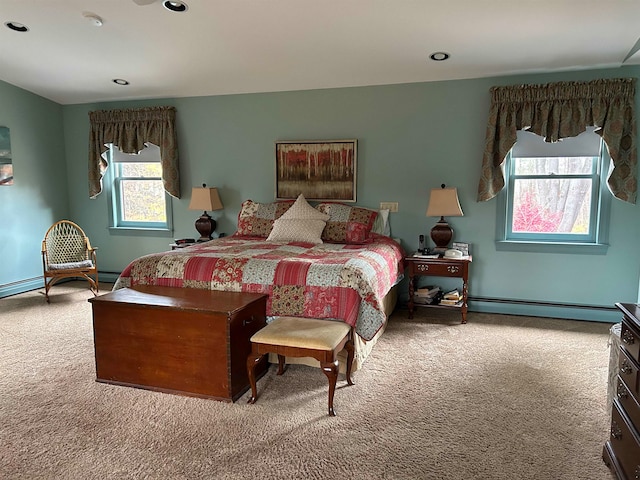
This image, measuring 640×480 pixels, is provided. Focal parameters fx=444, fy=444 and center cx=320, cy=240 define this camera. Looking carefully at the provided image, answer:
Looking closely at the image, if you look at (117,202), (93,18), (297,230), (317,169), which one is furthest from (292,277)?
(117,202)

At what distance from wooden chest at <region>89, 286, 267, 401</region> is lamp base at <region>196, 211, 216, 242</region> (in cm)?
231

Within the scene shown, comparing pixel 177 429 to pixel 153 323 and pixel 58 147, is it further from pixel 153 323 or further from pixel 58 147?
pixel 58 147

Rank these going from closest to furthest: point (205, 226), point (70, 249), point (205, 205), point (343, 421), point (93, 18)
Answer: point (343, 421)
point (93, 18)
point (205, 205)
point (205, 226)
point (70, 249)

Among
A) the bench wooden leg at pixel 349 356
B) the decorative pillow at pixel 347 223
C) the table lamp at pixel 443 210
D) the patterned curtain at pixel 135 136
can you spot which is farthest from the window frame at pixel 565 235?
A: the patterned curtain at pixel 135 136

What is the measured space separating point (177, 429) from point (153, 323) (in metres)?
0.65

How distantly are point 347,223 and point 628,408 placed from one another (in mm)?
2880

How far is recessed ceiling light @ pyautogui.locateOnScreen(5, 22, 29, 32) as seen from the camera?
3.76 meters

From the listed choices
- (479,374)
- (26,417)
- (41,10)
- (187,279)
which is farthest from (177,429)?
(41,10)

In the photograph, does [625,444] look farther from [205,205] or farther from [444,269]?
[205,205]

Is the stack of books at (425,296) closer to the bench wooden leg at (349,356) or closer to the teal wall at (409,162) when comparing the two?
the teal wall at (409,162)

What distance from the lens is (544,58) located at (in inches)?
150

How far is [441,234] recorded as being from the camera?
436cm

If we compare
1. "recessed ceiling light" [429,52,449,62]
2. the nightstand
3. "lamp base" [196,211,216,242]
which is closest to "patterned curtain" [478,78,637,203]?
"recessed ceiling light" [429,52,449,62]

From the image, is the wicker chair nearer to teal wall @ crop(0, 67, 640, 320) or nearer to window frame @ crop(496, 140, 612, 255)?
teal wall @ crop(0, 67, 640, 320)
